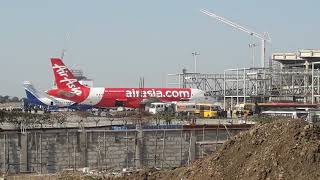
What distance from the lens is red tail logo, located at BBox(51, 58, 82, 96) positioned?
96.6m

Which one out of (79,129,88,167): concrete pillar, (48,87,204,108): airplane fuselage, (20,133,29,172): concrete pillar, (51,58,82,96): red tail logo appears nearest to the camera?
(20,133,29,172): concrete pillar

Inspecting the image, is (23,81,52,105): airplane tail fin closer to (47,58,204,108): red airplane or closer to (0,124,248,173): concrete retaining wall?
(47,58,204,108): red airplane

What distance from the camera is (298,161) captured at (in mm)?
15391

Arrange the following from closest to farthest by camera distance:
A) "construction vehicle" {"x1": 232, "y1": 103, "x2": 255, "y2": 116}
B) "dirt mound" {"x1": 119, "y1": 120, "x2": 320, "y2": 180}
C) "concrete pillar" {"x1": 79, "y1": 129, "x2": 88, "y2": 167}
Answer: "dirt mound" {"x1": 119, "y1": 120, "x2": 320, "y2": 180}
"concrete pillar" {"x1": 79, "y1": 129, "x2": 88, "y2": 167}
"construction vehicle" {"x1": 232, "y1": 103, "x2": 255, "y2": 116}

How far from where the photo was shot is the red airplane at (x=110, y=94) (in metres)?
93.4

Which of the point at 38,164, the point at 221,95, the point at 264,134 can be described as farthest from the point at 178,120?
the point at 221,95

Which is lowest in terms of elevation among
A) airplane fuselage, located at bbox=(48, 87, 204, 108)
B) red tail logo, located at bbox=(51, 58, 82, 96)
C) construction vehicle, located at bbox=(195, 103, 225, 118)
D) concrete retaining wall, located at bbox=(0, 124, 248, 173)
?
concrete retaining wall, located at bbox=(0, 124, 248, 173)

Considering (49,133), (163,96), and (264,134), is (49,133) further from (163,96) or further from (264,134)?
(163,96)

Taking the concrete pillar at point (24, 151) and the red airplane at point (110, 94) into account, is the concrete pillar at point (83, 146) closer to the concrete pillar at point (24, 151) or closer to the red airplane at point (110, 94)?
the concrete pillar at point (24, 151)

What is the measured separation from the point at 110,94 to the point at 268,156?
80.2 meters

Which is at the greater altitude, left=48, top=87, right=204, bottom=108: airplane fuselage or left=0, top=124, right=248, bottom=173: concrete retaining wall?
left=48, top=87, right=204, bottom=108: airplane fuselage

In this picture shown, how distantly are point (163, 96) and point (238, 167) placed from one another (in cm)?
7929

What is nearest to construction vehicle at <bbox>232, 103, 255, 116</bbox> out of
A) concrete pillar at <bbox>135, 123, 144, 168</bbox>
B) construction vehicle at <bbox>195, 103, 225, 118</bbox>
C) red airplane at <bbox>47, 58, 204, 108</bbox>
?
construction vehicle at <bbox>195, 103, 225, 118</bbox>

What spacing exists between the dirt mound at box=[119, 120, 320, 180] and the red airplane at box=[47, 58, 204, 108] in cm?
7459
